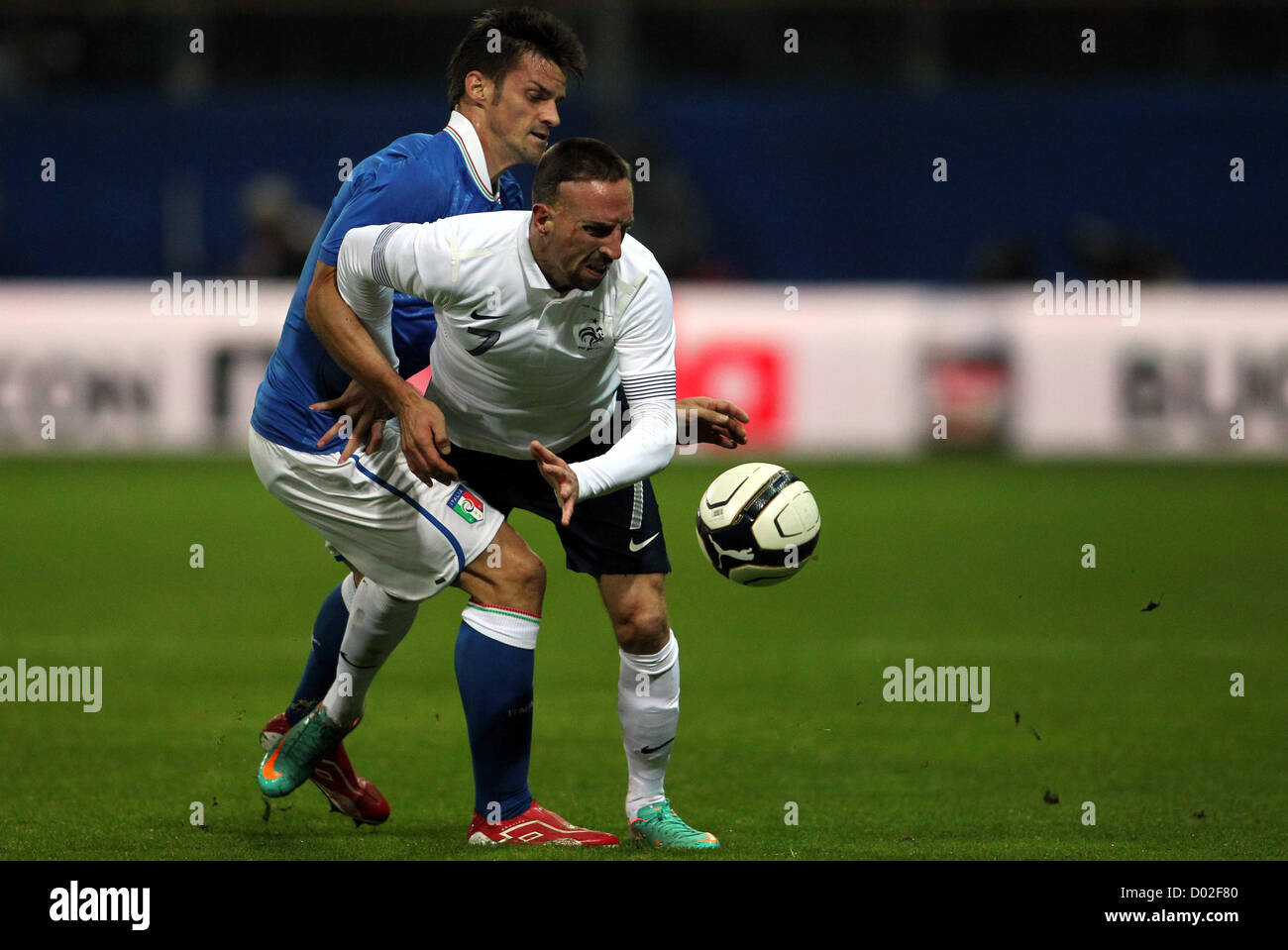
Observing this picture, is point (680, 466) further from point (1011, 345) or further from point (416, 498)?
point (416, 498)

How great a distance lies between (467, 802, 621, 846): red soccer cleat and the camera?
5.50 meters

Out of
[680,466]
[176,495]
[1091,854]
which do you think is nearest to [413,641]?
[1091,854]

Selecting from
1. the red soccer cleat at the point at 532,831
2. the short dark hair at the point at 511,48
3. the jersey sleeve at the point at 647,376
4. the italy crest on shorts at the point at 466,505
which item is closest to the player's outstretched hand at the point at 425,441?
the italy crest on shorts at the point at 466,505

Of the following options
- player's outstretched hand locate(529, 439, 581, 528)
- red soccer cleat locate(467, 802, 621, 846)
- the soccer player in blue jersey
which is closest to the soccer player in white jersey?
player's outstretched hand locate(529, 439, 581, 528)

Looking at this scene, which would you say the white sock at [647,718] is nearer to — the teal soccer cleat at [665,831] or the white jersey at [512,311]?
the teal soccer cleat at [665,831]

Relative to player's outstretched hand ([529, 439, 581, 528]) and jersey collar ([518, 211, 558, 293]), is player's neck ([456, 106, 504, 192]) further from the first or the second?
player's outstretched hand ([529, 439, 581, 528])

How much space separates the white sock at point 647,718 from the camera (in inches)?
228

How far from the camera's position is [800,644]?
9836mm

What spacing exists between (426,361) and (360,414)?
0.52 meters

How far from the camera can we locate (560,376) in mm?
5676

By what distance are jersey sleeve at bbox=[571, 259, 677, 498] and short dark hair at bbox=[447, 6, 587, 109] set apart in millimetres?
861

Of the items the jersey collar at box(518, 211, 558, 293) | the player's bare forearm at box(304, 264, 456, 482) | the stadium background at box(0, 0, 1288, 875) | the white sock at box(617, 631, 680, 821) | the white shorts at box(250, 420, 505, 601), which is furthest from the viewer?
the stadium background at box(0, 0, 1288, 875)

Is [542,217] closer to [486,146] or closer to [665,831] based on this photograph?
[486,146]

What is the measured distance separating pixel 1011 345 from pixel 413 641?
9.67 metres
